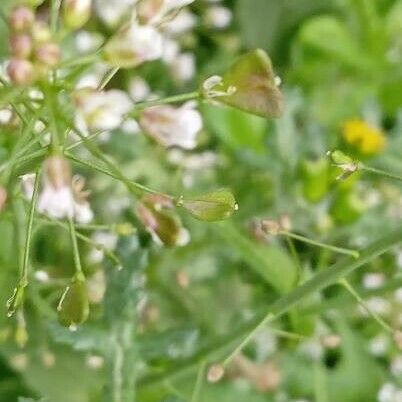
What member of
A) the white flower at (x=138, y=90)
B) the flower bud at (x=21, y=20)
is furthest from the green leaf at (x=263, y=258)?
the flower bud at (x=21, y=20)

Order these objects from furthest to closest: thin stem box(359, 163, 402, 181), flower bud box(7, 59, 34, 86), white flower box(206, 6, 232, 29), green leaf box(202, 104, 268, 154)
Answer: white flower box(206, 6, 232, 29)
green leaf box(202, 104, 268, 154)
thin stem box(359, 163, 402, 181)
flower bud box(7, 59, 34, 86)

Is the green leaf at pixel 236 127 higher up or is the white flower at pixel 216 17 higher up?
the white flower at pixel 216 17

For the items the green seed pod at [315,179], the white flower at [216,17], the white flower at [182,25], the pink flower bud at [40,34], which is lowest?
the green seed pod at [315,179]

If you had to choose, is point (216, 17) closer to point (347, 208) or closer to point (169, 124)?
point (347, 208)

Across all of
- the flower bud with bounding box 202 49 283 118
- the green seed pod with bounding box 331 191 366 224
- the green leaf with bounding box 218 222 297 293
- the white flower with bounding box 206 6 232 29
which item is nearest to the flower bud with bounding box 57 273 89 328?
the flower bud with bounding box 202 49 283 118

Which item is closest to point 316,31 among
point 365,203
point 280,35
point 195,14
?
point 280,35

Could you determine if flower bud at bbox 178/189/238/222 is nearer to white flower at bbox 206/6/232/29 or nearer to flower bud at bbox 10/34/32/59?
flower bud at bbox 10/34/32/59

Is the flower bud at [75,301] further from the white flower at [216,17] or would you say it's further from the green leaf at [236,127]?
the white flower at [216,17]
